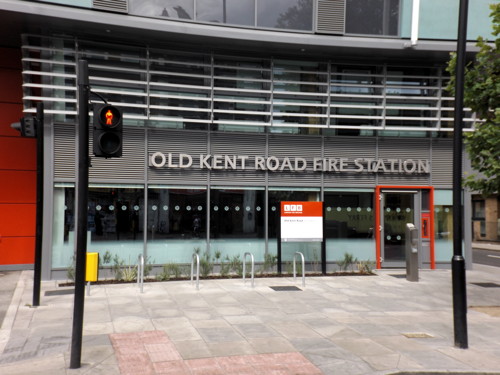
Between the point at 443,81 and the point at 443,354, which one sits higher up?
the point at 443,81

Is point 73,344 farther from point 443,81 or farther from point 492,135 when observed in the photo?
point 443,81

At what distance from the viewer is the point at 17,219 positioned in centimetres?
1577

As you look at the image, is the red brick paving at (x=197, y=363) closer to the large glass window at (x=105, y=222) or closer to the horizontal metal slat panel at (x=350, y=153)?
the large glass window at (x=105, y=222)

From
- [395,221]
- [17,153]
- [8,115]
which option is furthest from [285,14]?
[17,153]

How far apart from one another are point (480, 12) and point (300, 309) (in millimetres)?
11517

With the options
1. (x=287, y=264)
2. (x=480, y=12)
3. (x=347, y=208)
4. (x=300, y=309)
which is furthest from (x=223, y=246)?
(x=480, y=12)

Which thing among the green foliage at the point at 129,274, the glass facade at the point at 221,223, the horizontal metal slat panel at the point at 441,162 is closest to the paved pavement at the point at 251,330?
the green foliage at the point at 129,274

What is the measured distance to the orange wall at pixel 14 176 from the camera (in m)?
15.6

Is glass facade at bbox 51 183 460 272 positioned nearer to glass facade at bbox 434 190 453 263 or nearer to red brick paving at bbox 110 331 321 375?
glass facade at bbox 434 190 453 263

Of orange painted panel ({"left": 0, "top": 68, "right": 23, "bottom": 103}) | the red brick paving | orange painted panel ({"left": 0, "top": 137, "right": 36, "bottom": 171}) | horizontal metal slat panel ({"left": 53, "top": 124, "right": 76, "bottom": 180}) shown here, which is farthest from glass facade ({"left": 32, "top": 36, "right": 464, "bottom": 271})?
the red brick paving

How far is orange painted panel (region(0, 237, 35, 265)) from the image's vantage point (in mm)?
15570

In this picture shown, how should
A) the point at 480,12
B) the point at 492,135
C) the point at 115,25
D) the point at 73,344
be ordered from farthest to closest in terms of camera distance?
the point at 480,12 < the point at 115,25 < the point at 492,135 < the point at 73,344

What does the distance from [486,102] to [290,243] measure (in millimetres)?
7252

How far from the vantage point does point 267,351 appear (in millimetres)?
6926
